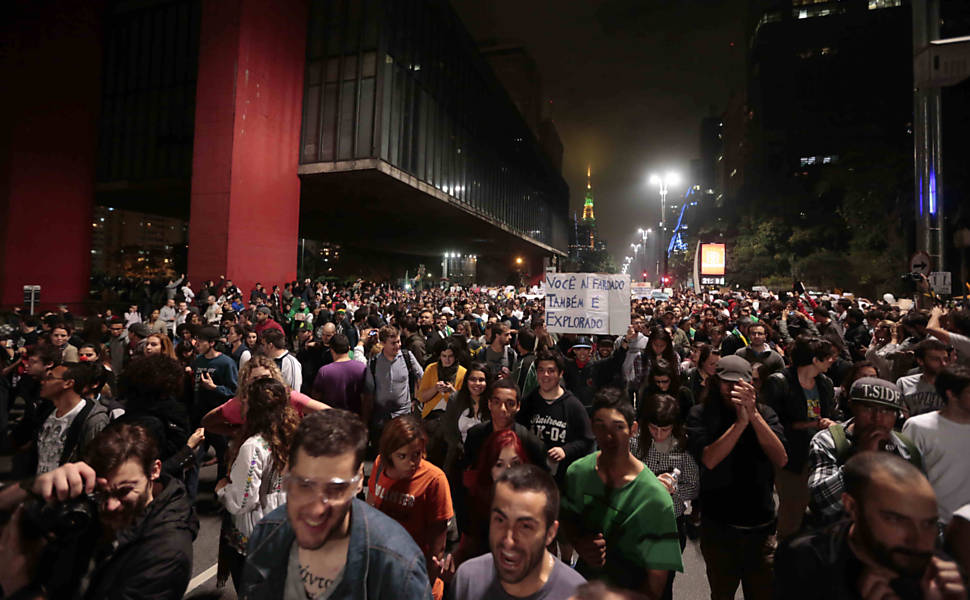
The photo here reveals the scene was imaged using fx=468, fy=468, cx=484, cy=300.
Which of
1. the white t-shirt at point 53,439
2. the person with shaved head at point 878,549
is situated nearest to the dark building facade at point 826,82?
the person with shaved head at point 878,549

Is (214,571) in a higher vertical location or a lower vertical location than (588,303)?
lower

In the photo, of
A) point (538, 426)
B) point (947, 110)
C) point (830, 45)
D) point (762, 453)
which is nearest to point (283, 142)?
point (538, 426)

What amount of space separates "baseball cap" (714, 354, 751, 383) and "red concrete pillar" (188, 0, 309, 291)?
59.0ft

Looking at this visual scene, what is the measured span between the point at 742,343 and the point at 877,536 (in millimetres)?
6657

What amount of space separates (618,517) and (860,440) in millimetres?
1577

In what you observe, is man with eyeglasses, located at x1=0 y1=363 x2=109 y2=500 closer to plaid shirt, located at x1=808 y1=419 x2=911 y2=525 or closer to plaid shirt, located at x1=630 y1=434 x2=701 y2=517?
plaid shirt, located at x1=630 y1=434 x2=701 y2=517

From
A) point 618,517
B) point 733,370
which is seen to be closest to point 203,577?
point 618,517

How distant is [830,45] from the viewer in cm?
7712

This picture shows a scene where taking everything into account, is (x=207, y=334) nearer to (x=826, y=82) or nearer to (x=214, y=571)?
(x=214, y=571)

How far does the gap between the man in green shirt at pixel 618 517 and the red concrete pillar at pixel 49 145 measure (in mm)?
22195

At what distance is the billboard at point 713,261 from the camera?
32.7 metres

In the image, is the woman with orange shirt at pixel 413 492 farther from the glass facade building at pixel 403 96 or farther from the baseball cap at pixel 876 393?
the glass facade building at pixel 403 96

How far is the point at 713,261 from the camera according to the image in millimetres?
32969

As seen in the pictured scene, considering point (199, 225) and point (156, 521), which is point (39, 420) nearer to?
point (156, 521)
